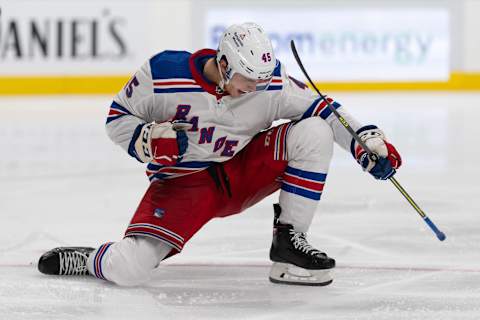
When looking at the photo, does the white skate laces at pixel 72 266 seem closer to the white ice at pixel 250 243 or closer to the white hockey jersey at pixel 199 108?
the white ice at pixel 250 243

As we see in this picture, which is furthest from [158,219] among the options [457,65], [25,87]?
[457,65]

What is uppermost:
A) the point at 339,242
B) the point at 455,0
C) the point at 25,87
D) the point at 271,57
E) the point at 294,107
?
the point at 271,57

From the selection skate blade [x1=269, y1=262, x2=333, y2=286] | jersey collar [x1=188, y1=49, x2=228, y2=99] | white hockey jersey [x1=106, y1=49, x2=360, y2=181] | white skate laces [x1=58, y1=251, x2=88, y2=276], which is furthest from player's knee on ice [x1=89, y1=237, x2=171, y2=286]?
jersey collar [x1=188, y1=49, x2=228, y2=99]

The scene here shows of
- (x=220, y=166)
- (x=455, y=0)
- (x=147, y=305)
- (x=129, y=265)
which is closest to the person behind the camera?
(x=147, y=305)

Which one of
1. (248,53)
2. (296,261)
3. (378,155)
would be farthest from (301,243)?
(248,53)

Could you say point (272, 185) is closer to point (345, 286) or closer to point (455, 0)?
point (345, 286)

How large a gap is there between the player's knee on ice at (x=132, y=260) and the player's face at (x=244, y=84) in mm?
492

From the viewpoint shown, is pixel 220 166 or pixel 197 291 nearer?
pixel 197 291

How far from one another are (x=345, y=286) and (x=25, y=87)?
302 inches

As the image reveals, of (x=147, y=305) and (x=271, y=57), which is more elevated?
(x=271, y=57)

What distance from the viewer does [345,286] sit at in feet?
9.21

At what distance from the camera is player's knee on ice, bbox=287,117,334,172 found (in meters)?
2.84

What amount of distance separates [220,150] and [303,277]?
1.42 feet

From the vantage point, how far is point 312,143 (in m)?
2.84
